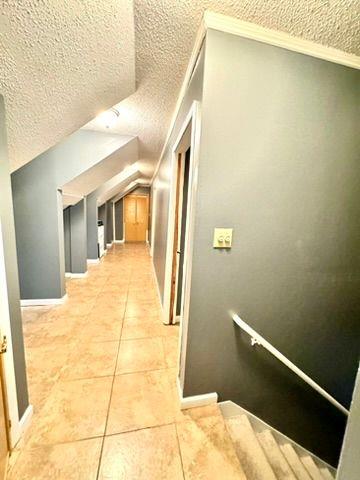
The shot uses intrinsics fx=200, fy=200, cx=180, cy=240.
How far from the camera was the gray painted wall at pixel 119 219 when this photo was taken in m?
8.25

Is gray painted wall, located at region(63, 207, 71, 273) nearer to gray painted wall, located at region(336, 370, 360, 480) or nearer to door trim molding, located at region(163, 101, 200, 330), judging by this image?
door trim molding, located at region(163, 101, 200, 330)

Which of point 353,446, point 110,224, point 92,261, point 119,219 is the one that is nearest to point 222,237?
point 353,446

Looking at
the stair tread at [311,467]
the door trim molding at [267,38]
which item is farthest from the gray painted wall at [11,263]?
the stair tread at [311,467]

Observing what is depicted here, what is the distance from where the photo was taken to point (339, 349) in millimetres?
1487

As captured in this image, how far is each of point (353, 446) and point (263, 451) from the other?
127 cm

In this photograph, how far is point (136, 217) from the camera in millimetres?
8562

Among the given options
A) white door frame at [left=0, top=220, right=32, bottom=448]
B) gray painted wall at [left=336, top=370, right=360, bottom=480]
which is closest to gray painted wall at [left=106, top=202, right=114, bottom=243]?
white door frame at [left=0, top=220, right=32, bottom=448]

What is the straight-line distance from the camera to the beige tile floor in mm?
1029

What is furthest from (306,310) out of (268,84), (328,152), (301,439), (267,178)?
(268,84)

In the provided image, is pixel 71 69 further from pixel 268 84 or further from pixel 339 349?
pixel 339 349

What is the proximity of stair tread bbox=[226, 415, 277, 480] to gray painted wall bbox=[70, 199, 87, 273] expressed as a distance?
11.5ft

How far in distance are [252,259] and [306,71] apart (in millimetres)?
1147

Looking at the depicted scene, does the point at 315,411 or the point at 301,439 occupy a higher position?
the point at 315,411

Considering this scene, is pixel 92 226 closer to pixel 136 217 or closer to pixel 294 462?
pixel 136 217
